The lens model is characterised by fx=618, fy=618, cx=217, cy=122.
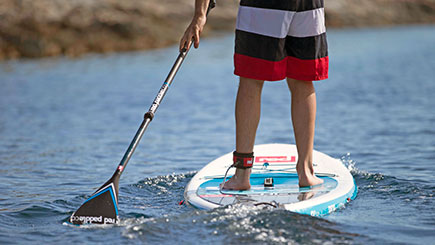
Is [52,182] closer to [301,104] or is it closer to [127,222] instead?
[127,222]

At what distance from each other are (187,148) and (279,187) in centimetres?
253

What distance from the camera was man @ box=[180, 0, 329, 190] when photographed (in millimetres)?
3514

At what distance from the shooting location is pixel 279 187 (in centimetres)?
381

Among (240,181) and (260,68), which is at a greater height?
(260,68)

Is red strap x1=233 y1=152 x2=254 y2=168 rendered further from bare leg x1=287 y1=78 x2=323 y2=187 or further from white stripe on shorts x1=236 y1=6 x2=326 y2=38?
white stripe on shorts x1=236 y1=6 x2=326 y2=38

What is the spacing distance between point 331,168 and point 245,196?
805mm

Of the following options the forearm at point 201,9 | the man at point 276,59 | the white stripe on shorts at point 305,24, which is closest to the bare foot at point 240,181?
the man at point 276,59

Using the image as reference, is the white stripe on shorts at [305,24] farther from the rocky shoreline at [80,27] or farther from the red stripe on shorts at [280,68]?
the rocky shoreline at [80,27]

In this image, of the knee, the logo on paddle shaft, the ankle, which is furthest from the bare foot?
the logo on paddle shaft

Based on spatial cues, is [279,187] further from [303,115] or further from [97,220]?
[97,220]

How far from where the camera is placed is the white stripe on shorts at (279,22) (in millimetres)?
3496

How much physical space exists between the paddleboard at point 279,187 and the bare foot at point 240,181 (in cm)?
4

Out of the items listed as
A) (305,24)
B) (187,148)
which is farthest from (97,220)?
(187,148)

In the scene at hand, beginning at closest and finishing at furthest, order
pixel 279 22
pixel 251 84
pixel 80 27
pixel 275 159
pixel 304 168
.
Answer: pixel 279 22, pixel 251 84, pixel 304 168, pixel 275 159, pixel 80 27
